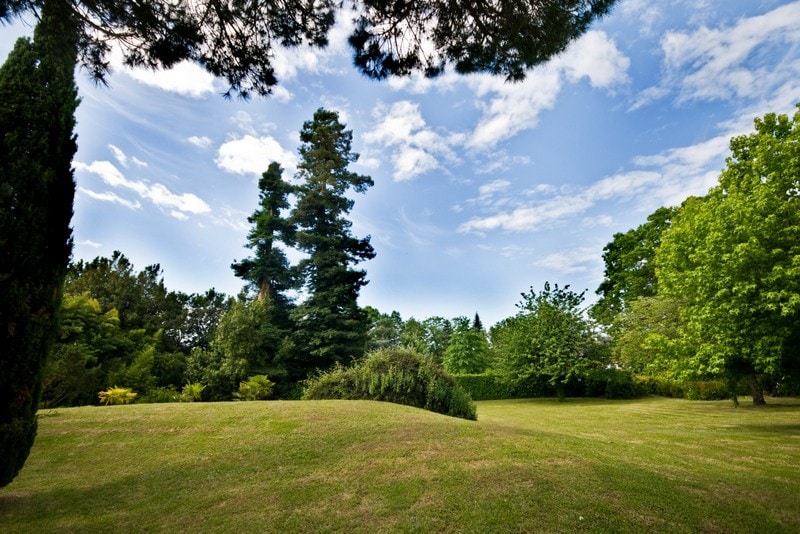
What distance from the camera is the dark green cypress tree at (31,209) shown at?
477 centimetres

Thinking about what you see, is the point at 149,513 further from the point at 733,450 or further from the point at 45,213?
the point at 733,450

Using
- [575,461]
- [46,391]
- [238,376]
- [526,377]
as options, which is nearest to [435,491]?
[575,461]

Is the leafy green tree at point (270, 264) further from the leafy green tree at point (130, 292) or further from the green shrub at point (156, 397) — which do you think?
the green shrub at point (156, 397)

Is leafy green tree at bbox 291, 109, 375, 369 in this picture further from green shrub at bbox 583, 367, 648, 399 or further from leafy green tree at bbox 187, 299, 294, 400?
green shrub at bbox 583, 367, 648, 399

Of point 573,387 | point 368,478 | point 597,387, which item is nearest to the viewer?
point 368,478

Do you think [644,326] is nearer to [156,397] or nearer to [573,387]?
[573,387]

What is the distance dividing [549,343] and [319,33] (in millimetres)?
22337

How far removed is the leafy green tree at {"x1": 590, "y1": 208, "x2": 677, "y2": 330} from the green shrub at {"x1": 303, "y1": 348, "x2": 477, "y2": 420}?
18246mm

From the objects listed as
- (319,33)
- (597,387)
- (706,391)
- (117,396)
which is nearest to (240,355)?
(117,396)

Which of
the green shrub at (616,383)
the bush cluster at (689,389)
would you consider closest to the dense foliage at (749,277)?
the bush cluster at (689,389)

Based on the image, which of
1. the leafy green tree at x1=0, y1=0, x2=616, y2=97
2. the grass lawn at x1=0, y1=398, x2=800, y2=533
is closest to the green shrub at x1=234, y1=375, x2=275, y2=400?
the grass lawn at x1=0, y1=398, x2=800, y2=533

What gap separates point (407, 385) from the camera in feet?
38.9

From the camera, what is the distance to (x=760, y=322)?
9648 millimetres

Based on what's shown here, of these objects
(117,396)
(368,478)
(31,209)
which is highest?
(31,209)
